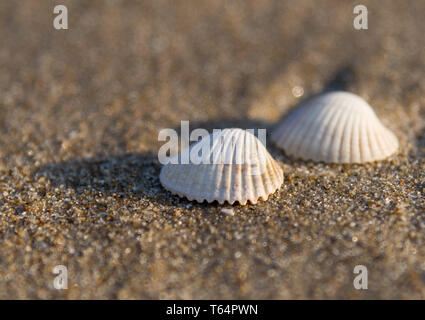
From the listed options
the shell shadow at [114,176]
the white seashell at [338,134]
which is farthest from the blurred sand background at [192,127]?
the white seashell at [338,134]

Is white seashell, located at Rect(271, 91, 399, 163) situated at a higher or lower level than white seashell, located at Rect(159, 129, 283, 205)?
higher

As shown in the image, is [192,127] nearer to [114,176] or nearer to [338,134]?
[114,176]

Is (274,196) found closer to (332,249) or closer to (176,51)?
(332,249)

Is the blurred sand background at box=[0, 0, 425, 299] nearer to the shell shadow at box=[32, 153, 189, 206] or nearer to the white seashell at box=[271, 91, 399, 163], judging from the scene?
the shell shadow at box=[32, 153, 189, 206]

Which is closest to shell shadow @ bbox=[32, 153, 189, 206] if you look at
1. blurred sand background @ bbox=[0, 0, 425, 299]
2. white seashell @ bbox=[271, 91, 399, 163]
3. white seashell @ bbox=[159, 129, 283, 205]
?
blurred sand background @ bbox=[0, 0, 425, 299]

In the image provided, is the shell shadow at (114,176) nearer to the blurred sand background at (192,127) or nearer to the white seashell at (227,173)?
the blurred sand background at (192,127)

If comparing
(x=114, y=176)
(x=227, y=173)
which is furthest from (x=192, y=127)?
(x=227, y=173)
